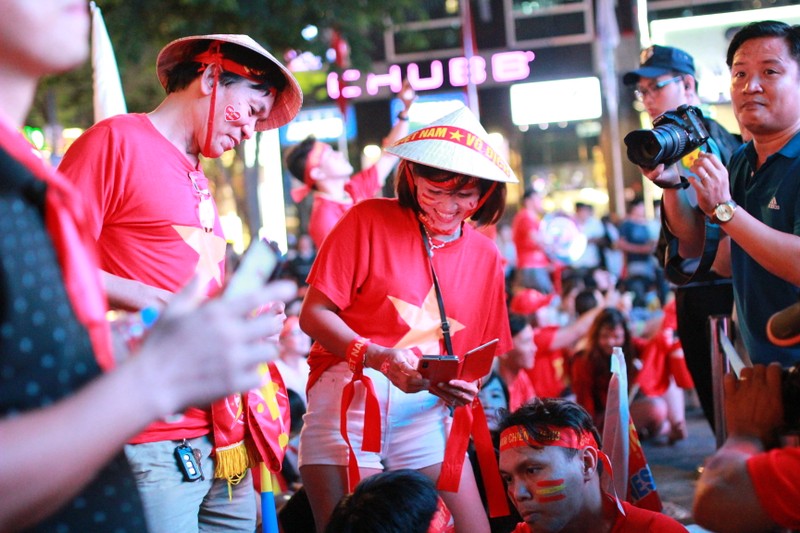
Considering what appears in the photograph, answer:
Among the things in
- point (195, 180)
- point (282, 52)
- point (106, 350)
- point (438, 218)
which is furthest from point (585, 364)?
point (282, 52)

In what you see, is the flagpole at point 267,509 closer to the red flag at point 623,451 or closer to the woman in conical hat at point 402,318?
the woman in conical hat at point 402,318

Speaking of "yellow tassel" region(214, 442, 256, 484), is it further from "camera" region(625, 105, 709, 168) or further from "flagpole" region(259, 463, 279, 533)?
"camera" region(625, 105, 709, 168)

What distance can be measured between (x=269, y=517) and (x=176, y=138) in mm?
1324

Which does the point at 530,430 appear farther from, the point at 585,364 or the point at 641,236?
the point at 641,236

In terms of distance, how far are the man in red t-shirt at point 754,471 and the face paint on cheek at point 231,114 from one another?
1741 millimetres

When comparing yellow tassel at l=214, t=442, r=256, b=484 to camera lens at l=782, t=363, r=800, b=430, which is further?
yellow tassel at l=214, t=442, r=256, b=484

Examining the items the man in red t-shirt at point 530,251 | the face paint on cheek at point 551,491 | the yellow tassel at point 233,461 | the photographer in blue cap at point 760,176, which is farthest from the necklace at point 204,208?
the man in red t-shirt at point 530,251

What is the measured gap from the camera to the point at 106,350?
1.37 m

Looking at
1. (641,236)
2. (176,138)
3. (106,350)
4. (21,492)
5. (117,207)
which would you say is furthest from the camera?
(641,236)

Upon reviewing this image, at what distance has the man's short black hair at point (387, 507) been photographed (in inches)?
102

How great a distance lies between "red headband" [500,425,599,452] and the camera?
3094 mm

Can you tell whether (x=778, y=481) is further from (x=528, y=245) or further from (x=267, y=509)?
(x=528, y=245)

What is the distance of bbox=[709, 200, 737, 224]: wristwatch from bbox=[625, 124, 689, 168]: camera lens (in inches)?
12.2

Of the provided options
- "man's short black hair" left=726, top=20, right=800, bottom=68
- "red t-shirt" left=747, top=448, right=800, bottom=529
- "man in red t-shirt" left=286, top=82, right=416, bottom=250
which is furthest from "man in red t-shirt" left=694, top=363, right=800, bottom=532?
"man in red t-shirt" left=286, top=82, right=416, bottom=250
